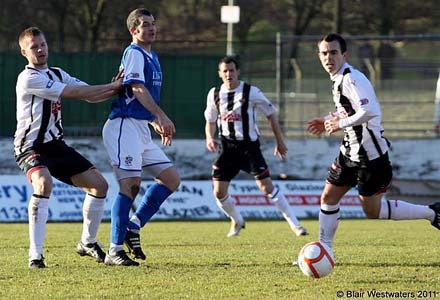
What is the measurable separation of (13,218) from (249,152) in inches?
236

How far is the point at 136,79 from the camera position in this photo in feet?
29.8

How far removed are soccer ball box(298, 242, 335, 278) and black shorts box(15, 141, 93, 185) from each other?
2.38 m

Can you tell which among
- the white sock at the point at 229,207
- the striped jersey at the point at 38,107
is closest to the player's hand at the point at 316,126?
the striped jersey at the point at 38,107

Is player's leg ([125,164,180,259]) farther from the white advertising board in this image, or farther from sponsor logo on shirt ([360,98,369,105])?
→ the white advertising board

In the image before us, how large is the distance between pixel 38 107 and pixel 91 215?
1.11 meters

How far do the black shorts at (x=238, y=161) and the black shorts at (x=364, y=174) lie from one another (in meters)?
4.59

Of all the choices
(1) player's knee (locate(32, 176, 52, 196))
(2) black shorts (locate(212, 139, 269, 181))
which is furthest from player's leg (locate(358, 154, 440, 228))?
(2) black shorts (locate(212, 139, 269, 181))

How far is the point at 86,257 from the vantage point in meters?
10.0

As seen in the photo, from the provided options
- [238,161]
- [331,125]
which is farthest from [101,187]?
[238,161]

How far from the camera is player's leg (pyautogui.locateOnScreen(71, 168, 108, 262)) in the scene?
371 inches

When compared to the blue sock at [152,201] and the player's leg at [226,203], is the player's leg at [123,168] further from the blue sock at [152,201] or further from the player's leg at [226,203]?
the player's leg at [226,203]

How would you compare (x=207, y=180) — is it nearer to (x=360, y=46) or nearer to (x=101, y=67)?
(x=101, y=67)

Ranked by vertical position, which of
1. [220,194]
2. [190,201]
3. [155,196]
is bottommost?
[190,201]

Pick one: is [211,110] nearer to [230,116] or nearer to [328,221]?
[230,116]
